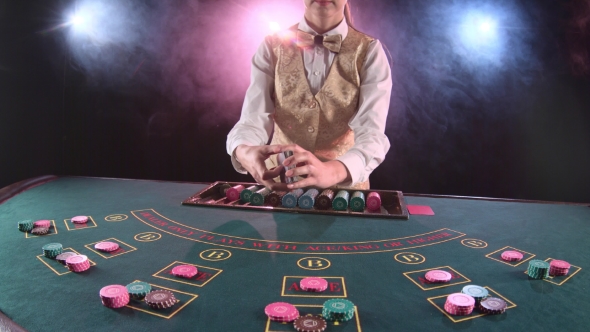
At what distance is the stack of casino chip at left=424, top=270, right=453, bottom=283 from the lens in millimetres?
1308

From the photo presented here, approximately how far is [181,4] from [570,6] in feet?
11.4

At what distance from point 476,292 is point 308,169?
2.64 ft

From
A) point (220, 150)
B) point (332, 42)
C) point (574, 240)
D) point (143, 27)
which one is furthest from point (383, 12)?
point (574, 240)

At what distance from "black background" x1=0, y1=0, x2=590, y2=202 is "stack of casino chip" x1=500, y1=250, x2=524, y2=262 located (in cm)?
259

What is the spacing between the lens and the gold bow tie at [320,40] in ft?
7.90

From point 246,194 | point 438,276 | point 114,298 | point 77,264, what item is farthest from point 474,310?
point 246,194

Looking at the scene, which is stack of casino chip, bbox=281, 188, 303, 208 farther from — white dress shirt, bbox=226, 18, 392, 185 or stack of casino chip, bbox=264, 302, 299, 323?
stack of casino chip, bbox=264, 302, 299, 323

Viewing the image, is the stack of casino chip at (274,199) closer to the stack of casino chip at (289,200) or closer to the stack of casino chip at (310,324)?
the stack of casino chip at (289,200)

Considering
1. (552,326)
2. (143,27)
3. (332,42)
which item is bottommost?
(552,326)

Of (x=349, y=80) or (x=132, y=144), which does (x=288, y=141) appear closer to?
(x=349, y=80)

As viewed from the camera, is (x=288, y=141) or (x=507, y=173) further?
(x=507, y=173)

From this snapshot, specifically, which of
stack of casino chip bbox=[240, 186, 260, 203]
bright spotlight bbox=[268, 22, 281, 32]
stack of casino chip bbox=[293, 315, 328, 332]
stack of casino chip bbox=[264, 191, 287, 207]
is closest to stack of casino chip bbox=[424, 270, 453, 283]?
stack of casino chip bbox=[293, 315, 328, 332]

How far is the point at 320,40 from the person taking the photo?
2.50 m

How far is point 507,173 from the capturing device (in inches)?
156
